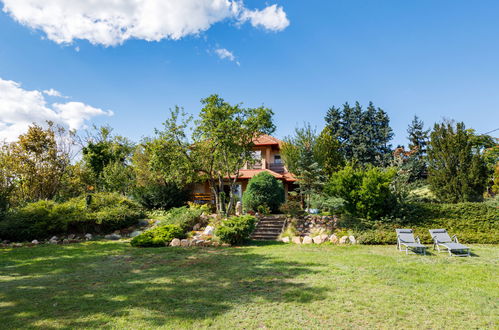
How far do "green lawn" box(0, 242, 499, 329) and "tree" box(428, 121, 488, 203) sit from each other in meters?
6.52

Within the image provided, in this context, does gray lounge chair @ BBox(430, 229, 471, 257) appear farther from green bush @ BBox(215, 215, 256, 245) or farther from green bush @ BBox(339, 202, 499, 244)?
green bush @ BBox(215, 215, 256, 245)

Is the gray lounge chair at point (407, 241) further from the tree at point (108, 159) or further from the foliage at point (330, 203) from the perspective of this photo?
the tree at point (108, 159)

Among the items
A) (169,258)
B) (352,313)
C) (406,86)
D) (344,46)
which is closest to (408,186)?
(406,86)

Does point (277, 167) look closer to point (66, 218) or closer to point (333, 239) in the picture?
point (333, 239)

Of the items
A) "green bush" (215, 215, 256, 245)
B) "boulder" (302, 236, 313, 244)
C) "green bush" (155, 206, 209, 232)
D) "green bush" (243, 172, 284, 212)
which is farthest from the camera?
"green bush" (243, 172, 284, 212)

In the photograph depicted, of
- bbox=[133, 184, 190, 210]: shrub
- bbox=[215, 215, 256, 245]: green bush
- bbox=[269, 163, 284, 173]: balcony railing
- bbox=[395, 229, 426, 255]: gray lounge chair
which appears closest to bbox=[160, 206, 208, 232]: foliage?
bbox=[215, 215, 256, 245]: green bush

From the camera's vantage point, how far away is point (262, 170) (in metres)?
23.3

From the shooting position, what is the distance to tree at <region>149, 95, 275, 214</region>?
15570 mm

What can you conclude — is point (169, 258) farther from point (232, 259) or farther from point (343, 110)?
point (343, 110)

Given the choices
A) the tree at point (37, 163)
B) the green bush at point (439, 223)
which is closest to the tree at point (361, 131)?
the green bush at point (439, 223)

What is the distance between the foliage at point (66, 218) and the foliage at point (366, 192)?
501 inches

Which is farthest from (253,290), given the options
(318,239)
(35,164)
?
(35,164)

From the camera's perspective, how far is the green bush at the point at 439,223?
11523 millimetres

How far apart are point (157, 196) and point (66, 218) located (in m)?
6.57
